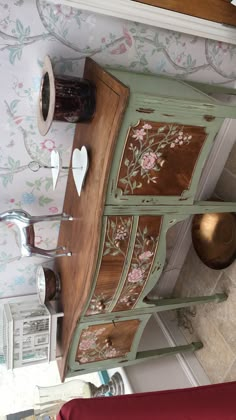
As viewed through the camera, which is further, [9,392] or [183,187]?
[9,392]

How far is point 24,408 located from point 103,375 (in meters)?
0.40

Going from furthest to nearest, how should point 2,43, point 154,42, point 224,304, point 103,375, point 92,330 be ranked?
point 103,375
point 224,304
point 92,330
point 154,42
point 2,43

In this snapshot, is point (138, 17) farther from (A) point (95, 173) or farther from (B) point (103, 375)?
(B) point (103, 375)

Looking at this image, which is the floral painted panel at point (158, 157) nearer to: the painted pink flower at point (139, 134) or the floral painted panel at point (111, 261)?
the painted pink flower at point (139, 134)

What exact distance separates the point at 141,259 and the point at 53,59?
27.7 inches

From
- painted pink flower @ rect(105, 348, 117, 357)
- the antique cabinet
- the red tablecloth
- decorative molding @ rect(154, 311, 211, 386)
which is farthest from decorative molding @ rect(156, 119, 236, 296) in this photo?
the red tablecloth

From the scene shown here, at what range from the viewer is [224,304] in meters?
1.56

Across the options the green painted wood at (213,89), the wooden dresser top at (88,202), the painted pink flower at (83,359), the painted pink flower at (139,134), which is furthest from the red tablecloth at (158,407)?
the green painted wood at (213,89)

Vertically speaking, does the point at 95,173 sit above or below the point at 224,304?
above

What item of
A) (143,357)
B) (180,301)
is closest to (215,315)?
(180,301)

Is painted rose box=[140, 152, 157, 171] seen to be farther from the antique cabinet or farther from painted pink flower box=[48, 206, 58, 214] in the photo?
painted pink flower box=[48, 206, 58, 214]

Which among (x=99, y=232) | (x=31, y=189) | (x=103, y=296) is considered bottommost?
(x=103, y=296)

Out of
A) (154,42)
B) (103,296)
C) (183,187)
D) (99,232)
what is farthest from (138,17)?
(103,296)

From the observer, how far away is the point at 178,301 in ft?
4.80
